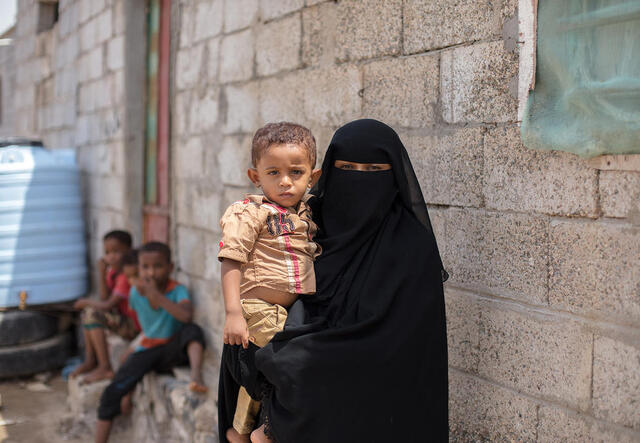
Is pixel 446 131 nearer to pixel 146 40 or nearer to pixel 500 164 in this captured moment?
pixel 500 164

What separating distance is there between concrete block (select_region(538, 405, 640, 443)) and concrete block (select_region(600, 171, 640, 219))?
1.91 feet

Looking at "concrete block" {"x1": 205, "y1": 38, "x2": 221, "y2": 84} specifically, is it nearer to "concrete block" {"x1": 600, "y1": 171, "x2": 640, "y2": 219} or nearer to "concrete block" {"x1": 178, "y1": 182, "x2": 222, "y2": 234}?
"concrete block" {"x1": 178, "y1": 182, "x2": 222, "y2": 234}

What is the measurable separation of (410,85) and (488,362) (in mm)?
1071

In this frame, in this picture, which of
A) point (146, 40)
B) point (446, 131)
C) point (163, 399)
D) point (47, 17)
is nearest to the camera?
point (446, 131)

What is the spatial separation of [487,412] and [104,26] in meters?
5.27

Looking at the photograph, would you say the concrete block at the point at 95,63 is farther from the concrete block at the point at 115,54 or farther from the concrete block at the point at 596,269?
the concrete block at the point at 596,269

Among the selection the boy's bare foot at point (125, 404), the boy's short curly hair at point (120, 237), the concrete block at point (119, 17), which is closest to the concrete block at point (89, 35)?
the concrete block at point (119, 17)

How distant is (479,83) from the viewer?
222 centimetres

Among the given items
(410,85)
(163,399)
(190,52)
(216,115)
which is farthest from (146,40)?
(410,85)

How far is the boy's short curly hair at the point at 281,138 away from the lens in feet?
6.48

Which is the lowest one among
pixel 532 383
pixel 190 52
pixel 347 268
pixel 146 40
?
pixel 532 383

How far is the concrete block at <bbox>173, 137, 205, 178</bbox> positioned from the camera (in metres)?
4.34

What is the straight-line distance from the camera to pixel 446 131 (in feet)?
7.74

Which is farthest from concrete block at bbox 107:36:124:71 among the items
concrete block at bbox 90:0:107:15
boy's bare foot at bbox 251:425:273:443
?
boy's bare foot at bbox 251:425:273:443
